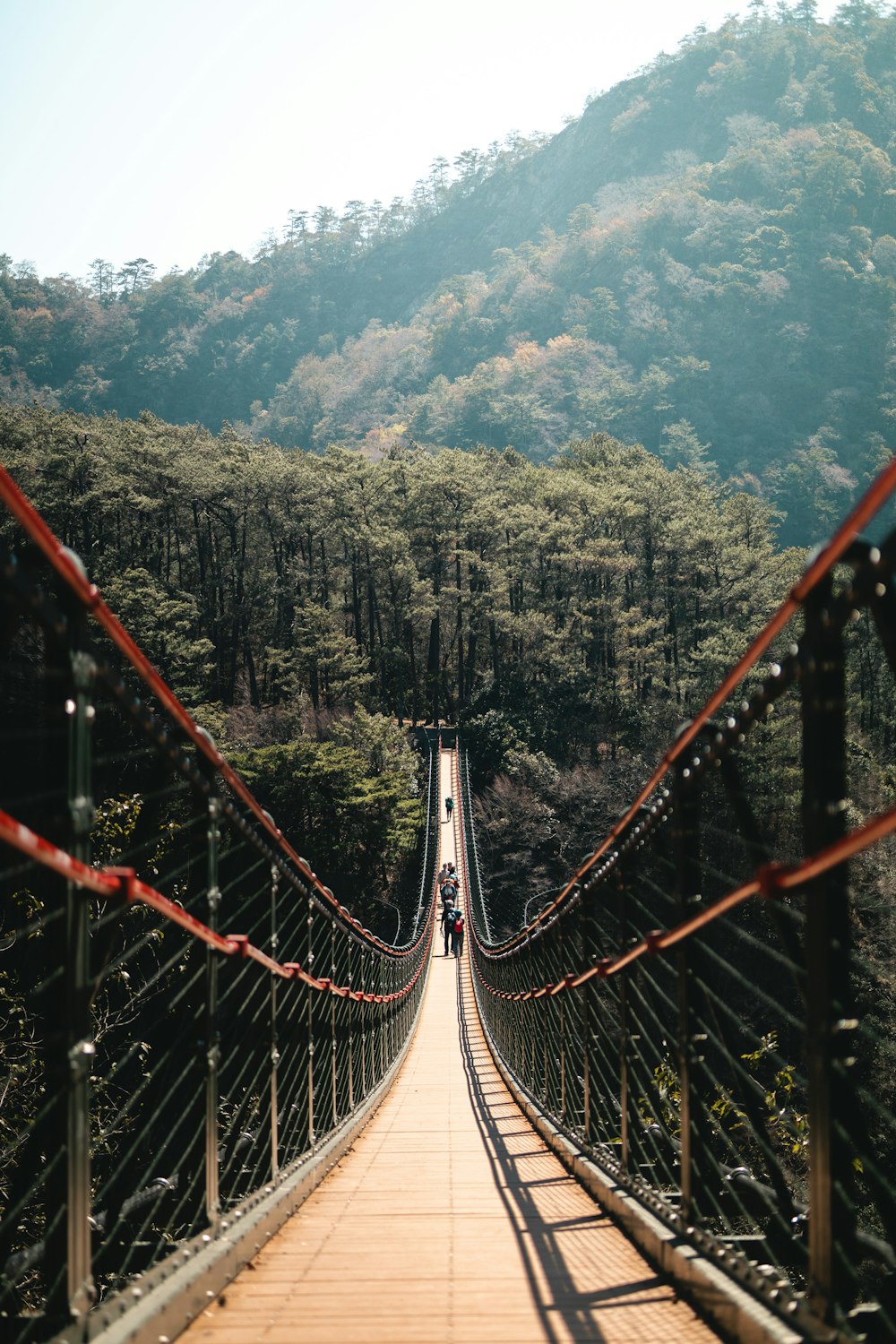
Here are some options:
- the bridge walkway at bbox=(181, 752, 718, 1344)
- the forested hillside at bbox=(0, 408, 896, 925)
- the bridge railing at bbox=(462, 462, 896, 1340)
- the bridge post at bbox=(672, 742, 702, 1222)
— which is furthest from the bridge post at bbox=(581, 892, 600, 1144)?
the forested hillside at bbox=(0, 408, 896, 925)

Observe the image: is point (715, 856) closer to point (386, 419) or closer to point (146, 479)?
point (146, 479)

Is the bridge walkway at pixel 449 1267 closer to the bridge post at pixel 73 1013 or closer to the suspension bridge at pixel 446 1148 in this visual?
the suspension bridge at pixel 446 1148

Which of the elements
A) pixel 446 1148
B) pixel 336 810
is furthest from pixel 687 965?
pixel 336 810

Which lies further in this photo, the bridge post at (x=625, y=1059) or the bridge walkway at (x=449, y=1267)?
the bridge post at (x=625, y=1059)

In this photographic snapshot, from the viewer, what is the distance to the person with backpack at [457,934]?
23.4 meters

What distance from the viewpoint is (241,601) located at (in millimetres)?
45500

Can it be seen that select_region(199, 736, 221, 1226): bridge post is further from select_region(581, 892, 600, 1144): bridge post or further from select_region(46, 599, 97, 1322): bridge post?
select_region(581, 892, 600, 1144): bridge post

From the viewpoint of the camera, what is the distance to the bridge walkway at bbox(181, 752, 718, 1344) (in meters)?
2.59

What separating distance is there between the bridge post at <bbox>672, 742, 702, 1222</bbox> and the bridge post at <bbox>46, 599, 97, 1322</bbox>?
57.3 inches

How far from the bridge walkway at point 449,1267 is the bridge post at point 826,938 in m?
0.60

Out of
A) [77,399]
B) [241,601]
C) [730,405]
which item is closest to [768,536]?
[241,601]

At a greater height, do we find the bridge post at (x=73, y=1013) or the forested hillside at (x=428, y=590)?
the forested hillside at (x=428, y=590)

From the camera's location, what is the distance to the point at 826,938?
6.73ft

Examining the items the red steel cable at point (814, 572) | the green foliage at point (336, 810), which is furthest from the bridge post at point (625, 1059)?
the green foliage at point (336, 810)
